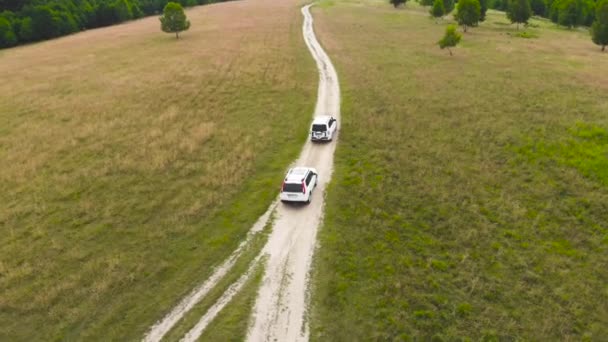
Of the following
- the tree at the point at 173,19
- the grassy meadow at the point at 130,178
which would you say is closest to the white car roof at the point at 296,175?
the grassy meadow at the point at 130,178

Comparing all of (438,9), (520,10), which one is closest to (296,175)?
(438,9)

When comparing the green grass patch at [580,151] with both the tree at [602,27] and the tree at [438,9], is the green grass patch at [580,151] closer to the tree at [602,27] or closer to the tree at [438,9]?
the tree at [602,27]

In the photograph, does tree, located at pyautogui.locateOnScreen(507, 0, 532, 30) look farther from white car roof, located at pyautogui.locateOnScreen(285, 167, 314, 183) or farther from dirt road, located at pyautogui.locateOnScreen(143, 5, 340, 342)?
white car roof, located at pyautogui.locateOnScreen(285, 167, 314, 183)

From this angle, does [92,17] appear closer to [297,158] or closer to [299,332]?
[297,158]

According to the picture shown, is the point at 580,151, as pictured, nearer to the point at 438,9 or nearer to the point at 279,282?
the point at 279,282

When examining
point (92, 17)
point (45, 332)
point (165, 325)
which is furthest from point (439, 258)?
point (92, 17)

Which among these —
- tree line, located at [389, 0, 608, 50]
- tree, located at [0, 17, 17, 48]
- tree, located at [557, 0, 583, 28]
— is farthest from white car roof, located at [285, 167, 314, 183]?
tree, located at [0, 17, 17, 48]
